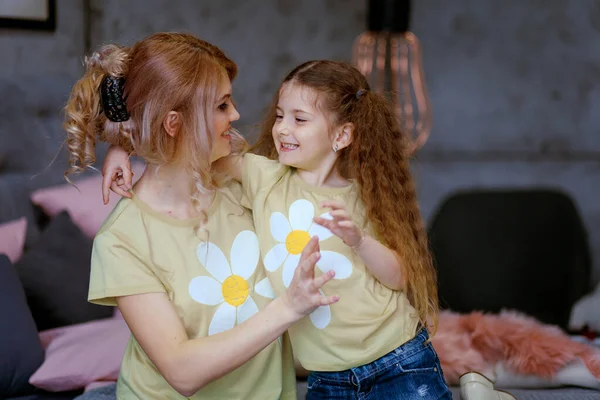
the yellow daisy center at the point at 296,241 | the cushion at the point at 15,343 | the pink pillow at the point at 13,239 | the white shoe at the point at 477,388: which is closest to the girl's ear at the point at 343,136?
the yellow daisy center at the point at 296,241

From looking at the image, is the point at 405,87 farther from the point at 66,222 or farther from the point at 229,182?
the point at 229,182

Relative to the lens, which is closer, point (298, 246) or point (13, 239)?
point (298, 246)

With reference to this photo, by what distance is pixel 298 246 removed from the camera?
178 centimetres

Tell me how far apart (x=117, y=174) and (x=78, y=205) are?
1121mm

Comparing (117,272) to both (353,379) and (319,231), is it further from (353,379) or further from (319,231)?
(353,379)

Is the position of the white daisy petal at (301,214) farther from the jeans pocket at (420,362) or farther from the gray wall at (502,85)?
the gray wall at (502,85)

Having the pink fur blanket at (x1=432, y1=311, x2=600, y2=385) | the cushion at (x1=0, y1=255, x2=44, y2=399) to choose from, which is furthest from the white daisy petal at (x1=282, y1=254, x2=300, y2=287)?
the cushion at (x1=0, y1=255, x2=44, y2=399)

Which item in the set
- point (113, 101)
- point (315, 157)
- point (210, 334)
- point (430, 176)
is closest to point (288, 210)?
point (315, 157)

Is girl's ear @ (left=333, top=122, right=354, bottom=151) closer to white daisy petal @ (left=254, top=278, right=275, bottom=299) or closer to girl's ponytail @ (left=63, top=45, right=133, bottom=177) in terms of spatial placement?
white daisy petal @ (left=254, top=278, right=275, bottom=299)

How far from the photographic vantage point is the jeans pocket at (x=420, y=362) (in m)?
1.79

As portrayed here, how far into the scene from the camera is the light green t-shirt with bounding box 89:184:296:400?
1.64m

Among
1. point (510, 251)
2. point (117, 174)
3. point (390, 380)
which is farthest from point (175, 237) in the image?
point (510, 251)

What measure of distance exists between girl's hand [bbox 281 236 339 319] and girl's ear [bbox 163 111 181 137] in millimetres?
409

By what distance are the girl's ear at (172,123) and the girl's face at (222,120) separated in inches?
2.9
